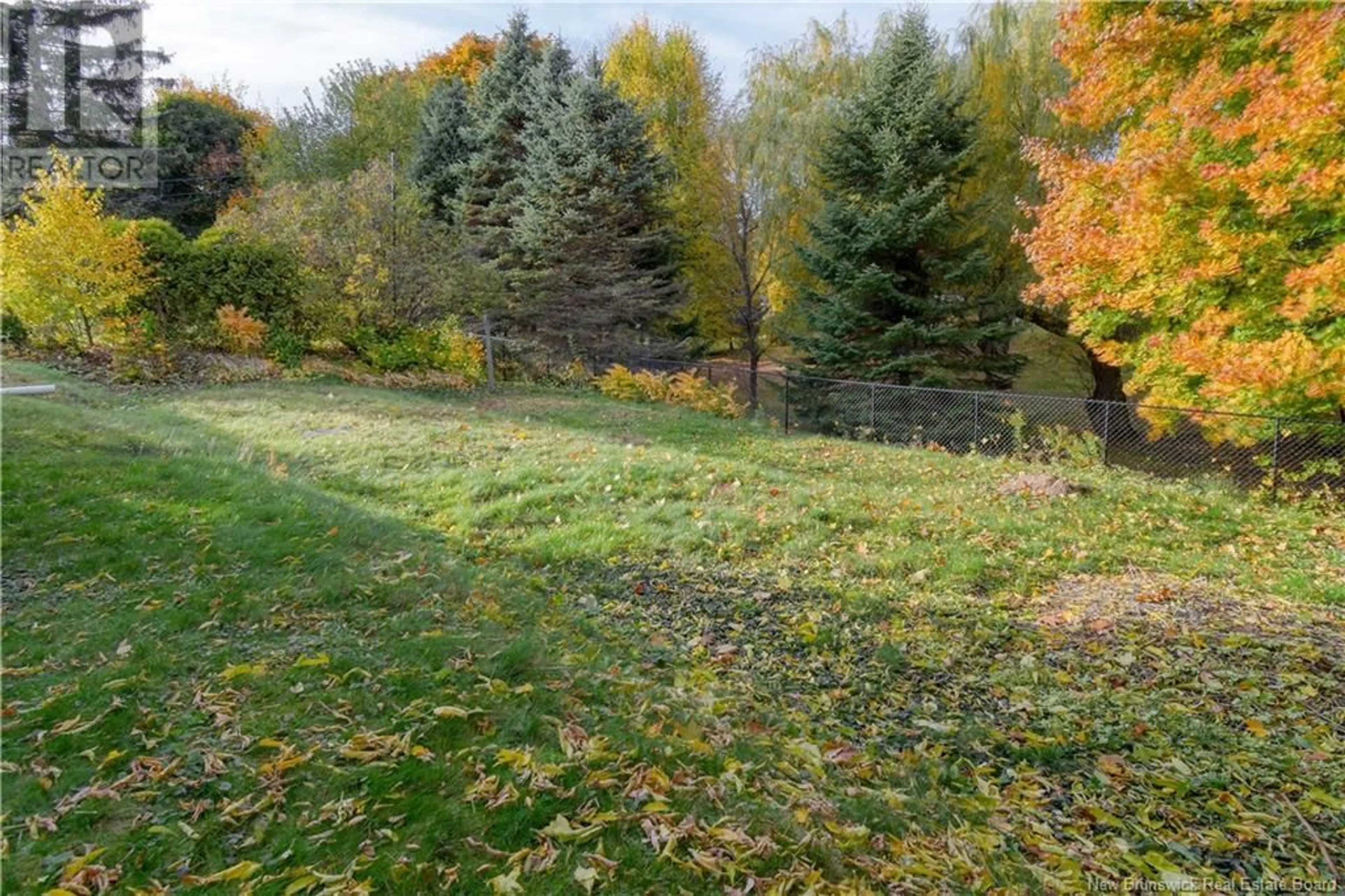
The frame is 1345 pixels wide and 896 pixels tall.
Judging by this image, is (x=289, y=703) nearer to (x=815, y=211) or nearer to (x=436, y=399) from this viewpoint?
(x=436, y=399)

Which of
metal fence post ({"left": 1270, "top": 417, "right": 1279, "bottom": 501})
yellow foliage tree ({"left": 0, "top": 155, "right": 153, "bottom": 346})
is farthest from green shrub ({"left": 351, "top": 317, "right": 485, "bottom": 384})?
metal fence post ({"left": 1270, "top": 417, "right": 1279, "bottom": 501})

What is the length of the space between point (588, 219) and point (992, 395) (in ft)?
30.1

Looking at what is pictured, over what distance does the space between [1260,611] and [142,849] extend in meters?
5.60

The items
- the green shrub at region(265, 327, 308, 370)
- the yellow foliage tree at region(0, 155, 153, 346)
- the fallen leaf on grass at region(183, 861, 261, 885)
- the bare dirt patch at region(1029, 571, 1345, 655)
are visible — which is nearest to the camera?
the fallen leaf on grass at region(183, 861, 261, 885)

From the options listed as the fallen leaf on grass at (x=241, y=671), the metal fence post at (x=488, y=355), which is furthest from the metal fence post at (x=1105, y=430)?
the metal fence post at (x=488, y=355)

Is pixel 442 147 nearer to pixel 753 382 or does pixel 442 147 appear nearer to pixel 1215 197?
pixel 753 382

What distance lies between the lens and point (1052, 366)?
54.3 feet

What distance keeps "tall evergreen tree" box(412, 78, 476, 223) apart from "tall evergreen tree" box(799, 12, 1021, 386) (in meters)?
10.4

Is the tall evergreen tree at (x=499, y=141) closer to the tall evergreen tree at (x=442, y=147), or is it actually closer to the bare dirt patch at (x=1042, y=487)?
the tall evergreen tree at (x=442, y=147)

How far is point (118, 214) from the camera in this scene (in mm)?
20266

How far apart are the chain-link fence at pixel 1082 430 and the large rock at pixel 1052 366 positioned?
4.35 metres

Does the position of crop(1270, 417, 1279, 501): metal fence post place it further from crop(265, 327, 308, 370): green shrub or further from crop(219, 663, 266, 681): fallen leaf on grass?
crop(265, 327, 308, 370): green shrub

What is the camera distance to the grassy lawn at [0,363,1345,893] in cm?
204

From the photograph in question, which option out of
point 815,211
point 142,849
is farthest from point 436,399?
point 142,849
